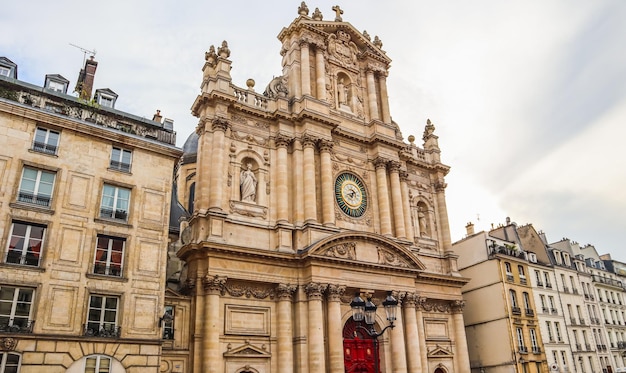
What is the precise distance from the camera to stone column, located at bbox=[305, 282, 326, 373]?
20859 millimetres

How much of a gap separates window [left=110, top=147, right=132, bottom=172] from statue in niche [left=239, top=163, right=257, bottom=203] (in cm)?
667

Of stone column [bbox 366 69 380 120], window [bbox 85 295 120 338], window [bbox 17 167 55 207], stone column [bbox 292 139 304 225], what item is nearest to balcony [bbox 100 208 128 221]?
window [bbox 17 167 55 207]

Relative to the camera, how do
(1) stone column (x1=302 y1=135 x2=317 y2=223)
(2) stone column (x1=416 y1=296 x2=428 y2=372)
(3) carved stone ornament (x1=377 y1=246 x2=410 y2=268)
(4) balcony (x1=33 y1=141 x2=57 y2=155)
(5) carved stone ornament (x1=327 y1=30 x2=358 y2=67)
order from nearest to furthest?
(4) balcony (x1=33 y1=141 x2=57 y2=155), (1) stone column (x1=302 y1=135 x2=317 y2=223), (3) carved stone ornament (x1=377 y1=246 x2=410 y2=268), (2) stone column (x1=416 y1=296 x2=428 y2=372), (5) carved stone ornament (x1=327 y1=30 x2=358 y2=67)

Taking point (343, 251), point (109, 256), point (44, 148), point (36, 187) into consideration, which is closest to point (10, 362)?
point (109, 256)

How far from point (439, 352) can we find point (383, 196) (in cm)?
881

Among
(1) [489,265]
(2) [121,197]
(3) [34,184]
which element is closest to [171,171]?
(2) [121,197]

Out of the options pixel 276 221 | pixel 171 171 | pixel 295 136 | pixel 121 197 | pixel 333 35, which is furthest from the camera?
pixel 333 35

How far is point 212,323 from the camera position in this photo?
64.2 feet

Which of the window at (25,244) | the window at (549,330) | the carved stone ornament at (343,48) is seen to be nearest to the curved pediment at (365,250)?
the window at (25,244)

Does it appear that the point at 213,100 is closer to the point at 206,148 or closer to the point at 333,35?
the point at 206,148

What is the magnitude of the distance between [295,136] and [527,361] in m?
20.1

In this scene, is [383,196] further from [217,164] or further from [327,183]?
[217,164]

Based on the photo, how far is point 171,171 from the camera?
1855 centimetres

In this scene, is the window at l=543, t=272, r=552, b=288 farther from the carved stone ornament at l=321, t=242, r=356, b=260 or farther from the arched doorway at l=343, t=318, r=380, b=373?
the carved stone ornament at l=321, t=242, r=356, b=260
